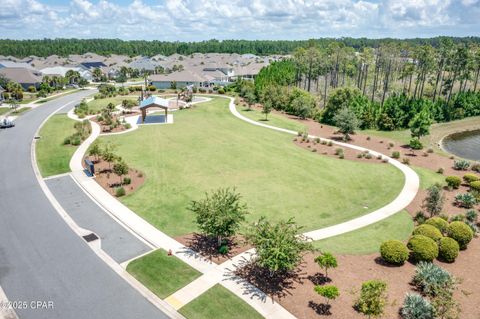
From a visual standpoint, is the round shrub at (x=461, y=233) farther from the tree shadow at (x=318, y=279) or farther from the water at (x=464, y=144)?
the water at (x=464, y=144)

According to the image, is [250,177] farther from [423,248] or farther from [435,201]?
[423,248]

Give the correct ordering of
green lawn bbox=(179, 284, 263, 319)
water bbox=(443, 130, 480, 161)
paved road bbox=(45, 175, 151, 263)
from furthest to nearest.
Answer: water bbox=(443, 130, 480, 161) < paved road bbox=(45, 175, 151, 263) < green lawn bbox=(179, 284, 263, 319)

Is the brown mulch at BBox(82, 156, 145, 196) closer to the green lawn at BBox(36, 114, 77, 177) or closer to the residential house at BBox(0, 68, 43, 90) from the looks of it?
the green lawn at BBox(36, 114, 77, 177)

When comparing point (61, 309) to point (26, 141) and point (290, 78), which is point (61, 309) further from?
point (290, 78)

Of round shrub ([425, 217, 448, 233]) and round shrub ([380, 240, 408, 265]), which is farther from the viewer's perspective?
round shrub ([425, 217, 448, 233])

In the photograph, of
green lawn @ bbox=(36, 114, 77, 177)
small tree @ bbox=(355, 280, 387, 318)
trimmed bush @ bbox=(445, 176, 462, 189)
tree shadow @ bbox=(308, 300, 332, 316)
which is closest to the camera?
small tree @ bbox=(355, 280, 387, 318)

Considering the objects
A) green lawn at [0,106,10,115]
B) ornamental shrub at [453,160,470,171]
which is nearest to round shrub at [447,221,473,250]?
ornamental shrub at [453,160,470,171]

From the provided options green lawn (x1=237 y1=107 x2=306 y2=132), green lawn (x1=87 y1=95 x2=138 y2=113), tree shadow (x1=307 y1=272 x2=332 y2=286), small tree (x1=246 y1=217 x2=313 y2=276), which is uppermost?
small tree (x1=246 y1=217 x2=313 y2=276)
